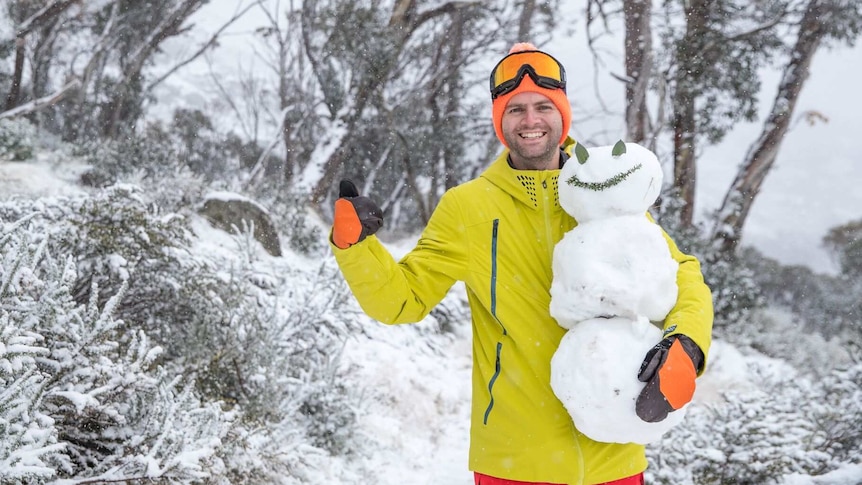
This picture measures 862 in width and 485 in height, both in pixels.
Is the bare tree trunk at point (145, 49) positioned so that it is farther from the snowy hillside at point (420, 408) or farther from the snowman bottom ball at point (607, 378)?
the snowman bottom ball at point (607, 378)

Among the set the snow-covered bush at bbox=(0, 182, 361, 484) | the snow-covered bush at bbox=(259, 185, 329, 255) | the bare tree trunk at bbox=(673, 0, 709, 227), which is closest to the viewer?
the snow-covered bush at bbox=(0, 182, 361, 484)

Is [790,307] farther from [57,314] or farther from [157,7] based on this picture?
[57,314]

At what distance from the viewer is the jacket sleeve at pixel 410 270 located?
5.20 feet

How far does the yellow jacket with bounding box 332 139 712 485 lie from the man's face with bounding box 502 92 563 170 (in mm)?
73

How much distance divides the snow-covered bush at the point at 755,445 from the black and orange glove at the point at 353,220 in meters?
2.86

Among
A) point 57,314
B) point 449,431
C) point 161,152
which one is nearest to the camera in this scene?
point 57,314

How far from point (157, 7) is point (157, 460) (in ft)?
52.5

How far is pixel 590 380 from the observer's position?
1.48m

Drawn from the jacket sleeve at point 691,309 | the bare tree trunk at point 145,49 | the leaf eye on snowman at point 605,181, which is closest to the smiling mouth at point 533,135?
the leaf eye on snowman at point 605,181

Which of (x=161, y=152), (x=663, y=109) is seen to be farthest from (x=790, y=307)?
(x=161, y=152)

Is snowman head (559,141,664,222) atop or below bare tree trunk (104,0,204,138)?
below

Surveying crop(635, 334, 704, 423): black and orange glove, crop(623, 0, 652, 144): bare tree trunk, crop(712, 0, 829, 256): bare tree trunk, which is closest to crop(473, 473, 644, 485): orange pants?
crop(635, 334, 704, 423): black and orange glove

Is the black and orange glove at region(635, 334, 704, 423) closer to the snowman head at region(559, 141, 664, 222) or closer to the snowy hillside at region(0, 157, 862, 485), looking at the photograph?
the snowman head at region(559, 141, 664, 222)

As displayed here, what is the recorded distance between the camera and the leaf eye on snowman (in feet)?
5.22
